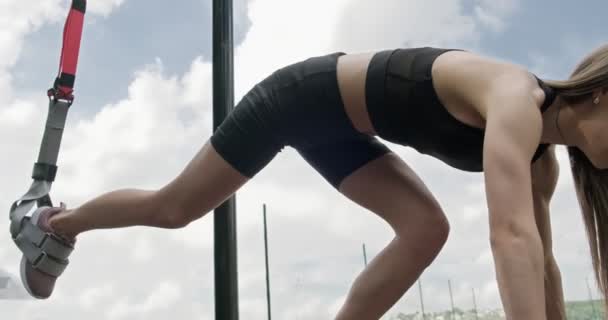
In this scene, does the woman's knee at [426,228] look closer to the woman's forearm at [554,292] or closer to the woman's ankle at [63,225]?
the woman's forearm at [554,292]

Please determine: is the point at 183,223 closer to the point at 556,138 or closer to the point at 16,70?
the point at 556,138

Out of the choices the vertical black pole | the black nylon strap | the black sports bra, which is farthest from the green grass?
the black nylon strap

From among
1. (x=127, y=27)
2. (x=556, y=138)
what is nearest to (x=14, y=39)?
(x=127, y=27)

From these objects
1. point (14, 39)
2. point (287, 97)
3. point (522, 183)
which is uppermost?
point (14, 39)

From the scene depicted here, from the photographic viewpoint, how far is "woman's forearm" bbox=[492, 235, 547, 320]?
2.23ft

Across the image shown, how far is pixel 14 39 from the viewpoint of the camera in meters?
1.67

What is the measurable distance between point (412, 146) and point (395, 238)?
20 cm

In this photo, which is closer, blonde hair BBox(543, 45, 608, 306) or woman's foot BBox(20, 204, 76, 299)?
blonde hair BBox(543, 45, 608, 306)

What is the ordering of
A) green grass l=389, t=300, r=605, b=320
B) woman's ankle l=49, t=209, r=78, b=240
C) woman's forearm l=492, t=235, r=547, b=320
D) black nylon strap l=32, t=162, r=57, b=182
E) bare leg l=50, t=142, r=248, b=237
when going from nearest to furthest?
woman's forearm l=492, t=235, r=547, b=320
bare leg l=50, t=142, r=248, b=237
woman's ankle l=49, t=209, r=78, b=240
black nylon strap l=32, t=162, r=57, b=182
green grass l=389, t=300, r=605, b=320

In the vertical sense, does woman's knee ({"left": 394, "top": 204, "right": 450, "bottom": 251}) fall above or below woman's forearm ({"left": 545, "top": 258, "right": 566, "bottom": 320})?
above

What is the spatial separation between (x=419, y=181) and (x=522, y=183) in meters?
0.42

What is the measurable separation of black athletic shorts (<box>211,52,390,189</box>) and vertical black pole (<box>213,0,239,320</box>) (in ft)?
1.59

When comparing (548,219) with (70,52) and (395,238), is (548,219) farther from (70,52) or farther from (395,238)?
(70,52)

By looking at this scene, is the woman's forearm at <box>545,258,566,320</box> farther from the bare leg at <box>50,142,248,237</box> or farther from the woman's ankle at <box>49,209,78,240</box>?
the woman's ankle at <box>49,209,78,240</box>
